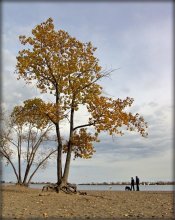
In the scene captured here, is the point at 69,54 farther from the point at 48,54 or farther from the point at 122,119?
the point at 122,119

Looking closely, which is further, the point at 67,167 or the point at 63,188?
the point at 67,167

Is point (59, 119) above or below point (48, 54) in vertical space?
below

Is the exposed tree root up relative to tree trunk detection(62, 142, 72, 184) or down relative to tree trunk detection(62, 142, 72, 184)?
down

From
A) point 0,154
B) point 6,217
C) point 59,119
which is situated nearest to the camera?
point 6,217

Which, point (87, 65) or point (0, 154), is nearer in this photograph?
point (87, 65)

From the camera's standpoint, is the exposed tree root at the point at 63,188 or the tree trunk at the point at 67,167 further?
the tree trunk at the point at 67,167

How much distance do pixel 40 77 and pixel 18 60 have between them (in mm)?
2387

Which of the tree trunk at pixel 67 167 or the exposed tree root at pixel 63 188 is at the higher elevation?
the tree trunk at pixel 67 167

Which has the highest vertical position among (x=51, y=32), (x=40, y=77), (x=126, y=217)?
(x=51, y=32)

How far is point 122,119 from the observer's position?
31.8 m

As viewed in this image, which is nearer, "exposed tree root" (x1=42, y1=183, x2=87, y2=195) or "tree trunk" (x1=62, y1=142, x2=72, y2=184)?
"exposed tree root" (x1=42, y1=183, x2=87, y2=195)

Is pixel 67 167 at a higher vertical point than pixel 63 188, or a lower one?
higher

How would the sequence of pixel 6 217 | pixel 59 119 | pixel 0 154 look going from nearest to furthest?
pixel 6 217 → pixel 59 119 → pixel 0 154

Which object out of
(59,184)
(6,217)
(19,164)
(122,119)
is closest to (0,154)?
(19,164)
